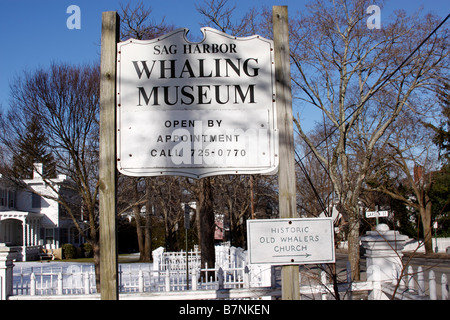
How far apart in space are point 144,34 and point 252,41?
13.6 meters

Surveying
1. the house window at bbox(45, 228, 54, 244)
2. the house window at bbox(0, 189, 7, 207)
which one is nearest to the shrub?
the house window at bbox(45, 228, 54, 244)

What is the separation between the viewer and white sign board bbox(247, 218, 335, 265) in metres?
3.46

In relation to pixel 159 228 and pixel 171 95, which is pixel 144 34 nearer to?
pixel 171 95

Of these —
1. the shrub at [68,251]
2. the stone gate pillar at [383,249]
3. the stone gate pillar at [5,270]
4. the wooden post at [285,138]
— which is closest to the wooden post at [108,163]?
the wooden post at [285,138]

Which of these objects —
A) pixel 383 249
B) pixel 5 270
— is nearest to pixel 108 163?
pixel 383 249

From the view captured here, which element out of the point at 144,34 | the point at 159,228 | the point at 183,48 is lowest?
the point at 159,228

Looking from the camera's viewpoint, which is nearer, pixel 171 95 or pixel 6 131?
pixel 171 95

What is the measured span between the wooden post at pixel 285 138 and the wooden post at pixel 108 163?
4.11 feet

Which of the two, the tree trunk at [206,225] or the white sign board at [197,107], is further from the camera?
the tree trunk at [206,225]

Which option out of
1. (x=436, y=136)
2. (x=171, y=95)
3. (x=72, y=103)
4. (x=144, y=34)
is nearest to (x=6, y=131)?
(x=72, y=103)

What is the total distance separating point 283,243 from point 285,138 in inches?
31.0

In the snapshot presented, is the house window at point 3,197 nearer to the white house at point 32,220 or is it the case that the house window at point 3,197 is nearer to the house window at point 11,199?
the white house at point 32,220

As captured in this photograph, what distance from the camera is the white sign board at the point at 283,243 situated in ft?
11.4
